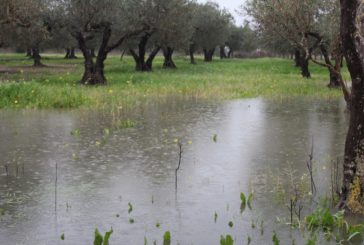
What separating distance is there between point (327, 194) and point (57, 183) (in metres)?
4.50

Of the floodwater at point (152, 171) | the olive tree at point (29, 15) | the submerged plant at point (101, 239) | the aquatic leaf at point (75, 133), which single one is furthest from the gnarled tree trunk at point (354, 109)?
the olive tree at point (29, 15)

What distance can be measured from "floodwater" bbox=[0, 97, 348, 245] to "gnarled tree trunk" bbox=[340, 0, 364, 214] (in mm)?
758

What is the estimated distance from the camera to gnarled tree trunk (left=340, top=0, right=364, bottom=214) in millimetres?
7676

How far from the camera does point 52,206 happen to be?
27.7 ft

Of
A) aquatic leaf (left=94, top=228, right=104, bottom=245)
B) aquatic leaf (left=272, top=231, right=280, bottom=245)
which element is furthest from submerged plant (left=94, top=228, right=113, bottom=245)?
aquatic leaf (left=272, top=231, right=280, bottom=245)

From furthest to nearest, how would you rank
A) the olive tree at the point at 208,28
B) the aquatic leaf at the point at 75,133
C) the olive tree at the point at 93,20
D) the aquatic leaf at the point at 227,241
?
the olive tree at the point at 208,28 < the olive tree at the point at 93,20 < the aquatic leaf at the point at 75,133 < the aquatic leaf at the point at 227,241

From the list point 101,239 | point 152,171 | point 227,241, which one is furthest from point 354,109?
point 152,171

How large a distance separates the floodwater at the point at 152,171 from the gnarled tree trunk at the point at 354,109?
0.76 meters

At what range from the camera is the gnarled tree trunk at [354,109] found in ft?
25.2

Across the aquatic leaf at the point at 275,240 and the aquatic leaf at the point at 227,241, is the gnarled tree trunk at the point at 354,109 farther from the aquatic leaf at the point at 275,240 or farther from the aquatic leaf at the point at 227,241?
the aquatic leaf at the point at 227,241

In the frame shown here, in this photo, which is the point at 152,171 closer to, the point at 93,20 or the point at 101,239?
the point at 101,239

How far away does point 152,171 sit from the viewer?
10750 millimetres

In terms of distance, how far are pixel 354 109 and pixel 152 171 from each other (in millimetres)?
4150

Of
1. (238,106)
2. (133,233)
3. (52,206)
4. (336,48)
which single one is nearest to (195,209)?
(133,233)
